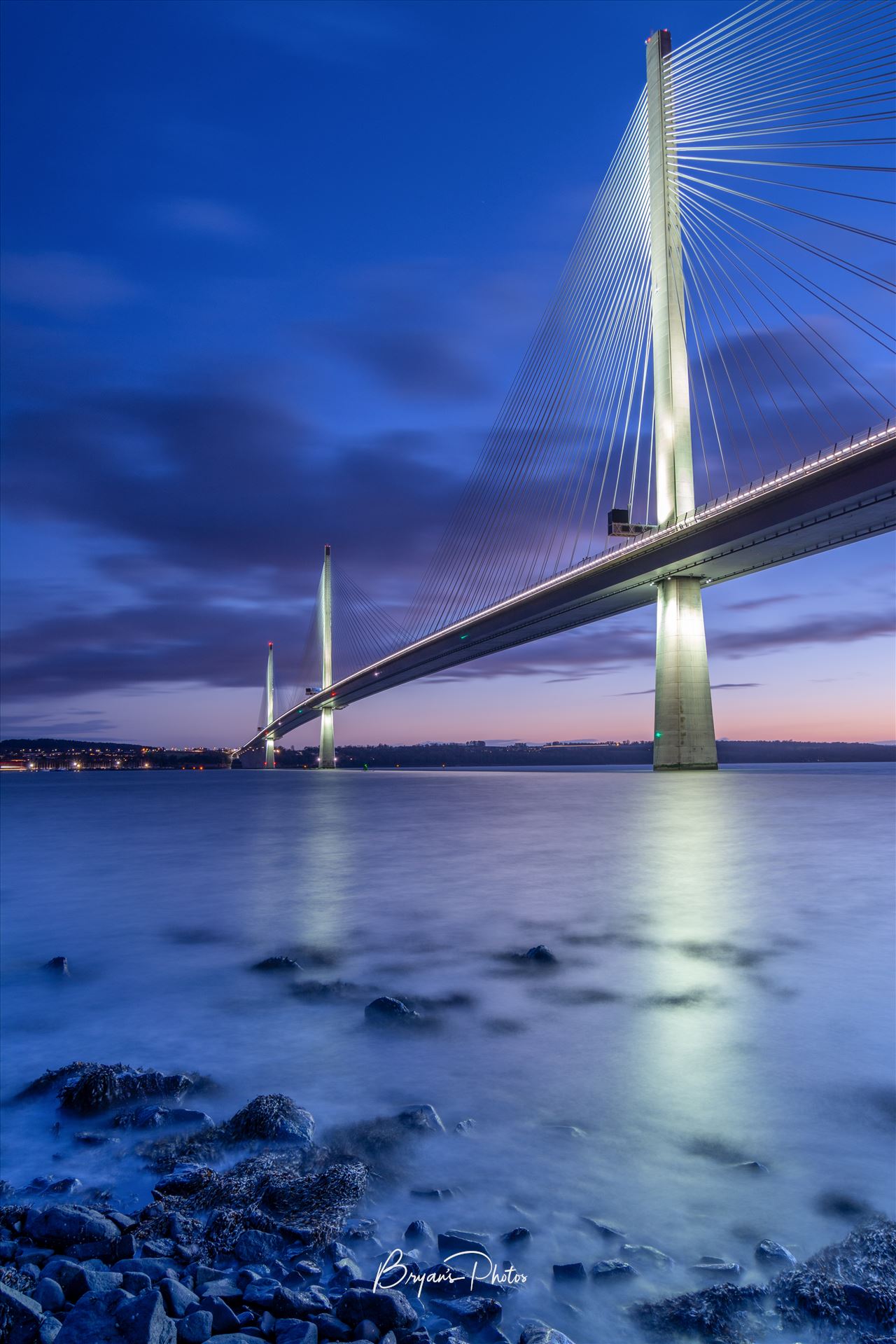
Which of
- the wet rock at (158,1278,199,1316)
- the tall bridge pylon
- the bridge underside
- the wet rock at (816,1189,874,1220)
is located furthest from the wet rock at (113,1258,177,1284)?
the tall bridge pylon

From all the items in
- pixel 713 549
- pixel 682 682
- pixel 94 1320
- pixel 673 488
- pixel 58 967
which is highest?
pixel 673 488

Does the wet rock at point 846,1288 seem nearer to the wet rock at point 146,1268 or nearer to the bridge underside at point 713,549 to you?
the wet rock at point 146,1268

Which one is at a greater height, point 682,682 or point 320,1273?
point 682,682

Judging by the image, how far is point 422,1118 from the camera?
2.59 metres

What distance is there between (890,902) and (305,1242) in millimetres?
6066

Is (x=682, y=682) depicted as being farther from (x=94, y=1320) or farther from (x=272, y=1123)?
(x=94, y=1320)

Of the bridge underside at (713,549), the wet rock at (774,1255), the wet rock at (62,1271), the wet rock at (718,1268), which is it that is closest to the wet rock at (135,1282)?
the wet rock at (62,1271)

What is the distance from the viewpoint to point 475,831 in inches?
551

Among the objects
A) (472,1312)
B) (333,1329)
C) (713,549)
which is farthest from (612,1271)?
(713,549)

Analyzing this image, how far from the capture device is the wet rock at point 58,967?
5.00 meters

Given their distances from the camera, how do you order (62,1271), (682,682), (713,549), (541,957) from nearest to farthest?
1. (62,1271)
2. (541,957)
3. (713,549)
4. (682,682)

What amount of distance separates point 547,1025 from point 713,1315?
1.85 metres

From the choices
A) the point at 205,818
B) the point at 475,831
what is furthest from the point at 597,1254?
the point at 205,818

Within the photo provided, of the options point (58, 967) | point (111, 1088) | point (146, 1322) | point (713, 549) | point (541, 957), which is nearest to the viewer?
point (146, 1322)
